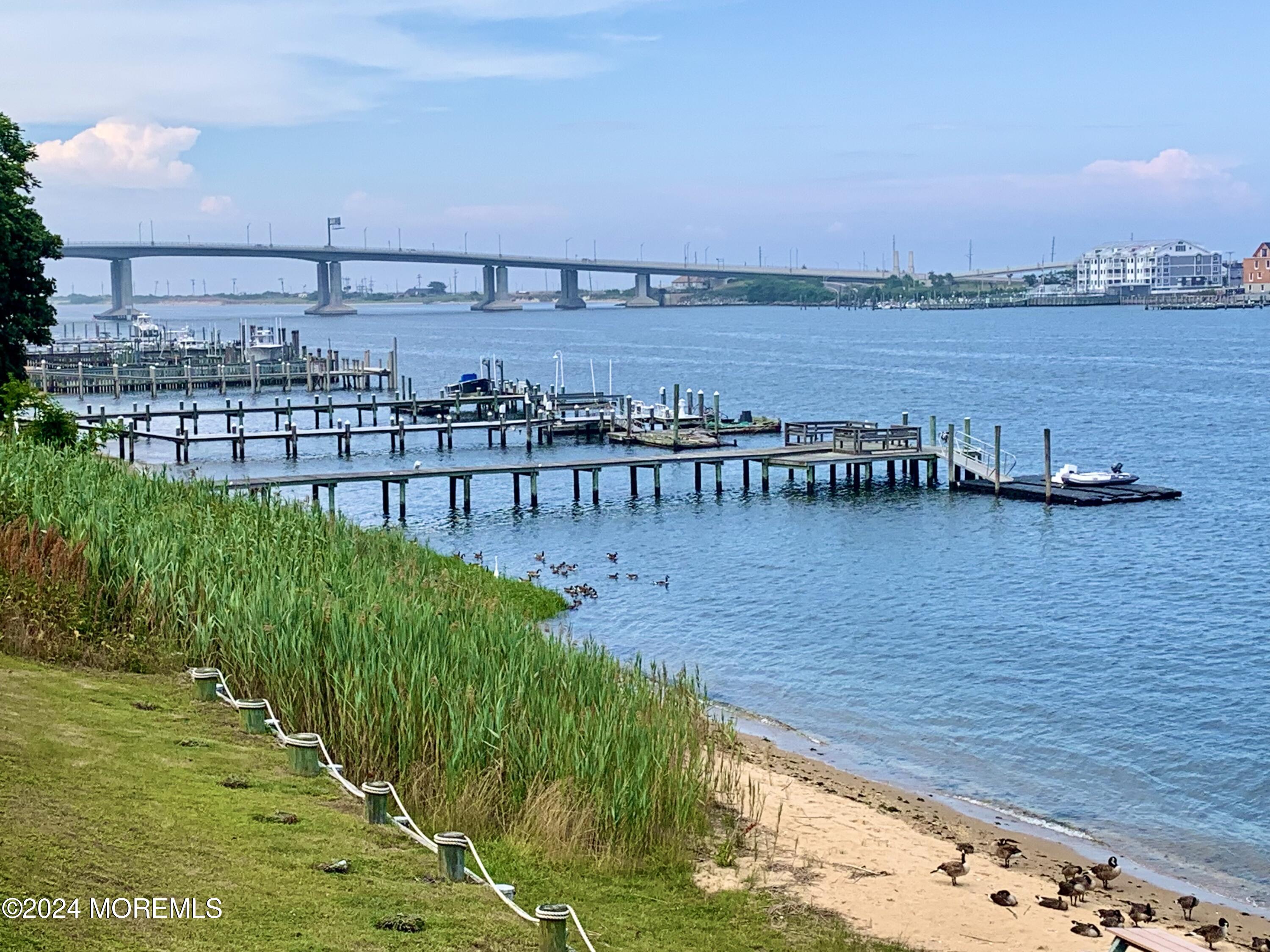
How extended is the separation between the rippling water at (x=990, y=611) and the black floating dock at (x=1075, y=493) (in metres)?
0.77

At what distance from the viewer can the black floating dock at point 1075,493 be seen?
4372cm

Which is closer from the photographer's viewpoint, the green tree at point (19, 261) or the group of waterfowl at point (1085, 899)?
the group of waterfowl at point (1085, 899)

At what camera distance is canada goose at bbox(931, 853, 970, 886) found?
14562 mm

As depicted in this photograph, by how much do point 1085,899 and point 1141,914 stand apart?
0.87 m

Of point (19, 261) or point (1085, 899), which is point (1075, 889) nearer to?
point (1085, 899)

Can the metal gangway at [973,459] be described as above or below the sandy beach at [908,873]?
above

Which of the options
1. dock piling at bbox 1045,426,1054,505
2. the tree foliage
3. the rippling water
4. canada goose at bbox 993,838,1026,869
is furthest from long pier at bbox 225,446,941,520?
canada goose at bbox 993,838,1026,869

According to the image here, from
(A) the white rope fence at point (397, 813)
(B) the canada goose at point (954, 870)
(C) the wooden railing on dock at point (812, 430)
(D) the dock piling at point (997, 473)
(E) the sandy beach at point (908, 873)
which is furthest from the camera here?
(C) the wooden railing on dock at point (812, 430)

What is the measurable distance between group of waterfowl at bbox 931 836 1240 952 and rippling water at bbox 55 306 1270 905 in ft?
6.00

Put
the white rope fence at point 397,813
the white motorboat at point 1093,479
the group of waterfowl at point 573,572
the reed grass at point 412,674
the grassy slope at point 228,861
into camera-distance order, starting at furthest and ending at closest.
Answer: the white motorboat at point 1093,479 < the group of waterfowl at point 573,572 < the reed grass at point 412,674 < the white rope fence at point 397,813 < the grassy slope at point 228,861

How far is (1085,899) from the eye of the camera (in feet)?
48.4

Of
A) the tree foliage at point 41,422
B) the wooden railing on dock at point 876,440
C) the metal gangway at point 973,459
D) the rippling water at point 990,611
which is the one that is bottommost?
the rippling water at point 990,611

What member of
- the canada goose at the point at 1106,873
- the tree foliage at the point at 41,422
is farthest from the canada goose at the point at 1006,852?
the tree foliage at the point at 41,422

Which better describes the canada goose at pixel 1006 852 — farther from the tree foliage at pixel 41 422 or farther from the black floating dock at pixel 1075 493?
the black floating dock at pixel 1075 493
